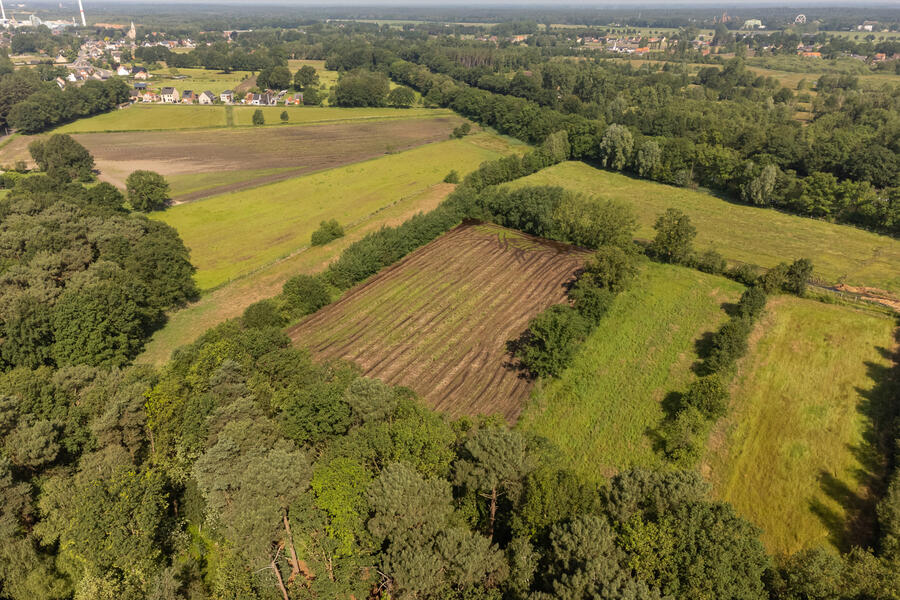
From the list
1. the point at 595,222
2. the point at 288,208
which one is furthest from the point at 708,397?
the point at 288,208

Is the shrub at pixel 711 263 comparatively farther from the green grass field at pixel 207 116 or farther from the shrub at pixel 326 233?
the green grass field at pixel 207 116

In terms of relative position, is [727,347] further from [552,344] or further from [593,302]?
[552,344]

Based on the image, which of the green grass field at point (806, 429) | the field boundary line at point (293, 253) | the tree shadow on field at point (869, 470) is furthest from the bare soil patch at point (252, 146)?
the tree shadow on field at point (869, 470)

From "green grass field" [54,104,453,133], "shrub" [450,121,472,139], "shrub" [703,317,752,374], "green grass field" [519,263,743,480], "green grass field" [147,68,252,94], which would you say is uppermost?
"green grass field" [147,68,252,94]

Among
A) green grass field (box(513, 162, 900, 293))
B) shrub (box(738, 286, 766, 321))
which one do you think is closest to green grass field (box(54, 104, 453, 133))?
green grass field (box(513, 162, 900, 293))

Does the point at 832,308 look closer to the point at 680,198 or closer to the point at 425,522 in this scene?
the point at 680,198

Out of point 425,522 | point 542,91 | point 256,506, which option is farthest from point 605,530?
point 542,91

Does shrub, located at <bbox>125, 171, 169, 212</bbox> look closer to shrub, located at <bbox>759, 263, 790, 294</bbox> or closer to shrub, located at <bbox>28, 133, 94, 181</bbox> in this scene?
shrub, located at <bbox>28, 133, 94, 181</bbox>
